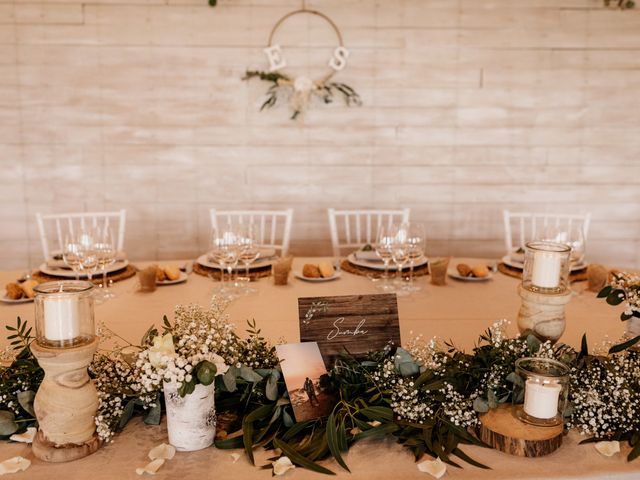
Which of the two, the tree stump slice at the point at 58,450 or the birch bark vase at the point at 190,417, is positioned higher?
the birch bark vase at the point at 190,417

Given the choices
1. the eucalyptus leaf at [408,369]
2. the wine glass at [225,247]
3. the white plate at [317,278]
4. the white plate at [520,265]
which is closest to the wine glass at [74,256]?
the wine glass at [225,247]

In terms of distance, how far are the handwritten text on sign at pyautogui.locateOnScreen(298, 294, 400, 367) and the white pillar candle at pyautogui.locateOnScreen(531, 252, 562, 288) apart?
388mm

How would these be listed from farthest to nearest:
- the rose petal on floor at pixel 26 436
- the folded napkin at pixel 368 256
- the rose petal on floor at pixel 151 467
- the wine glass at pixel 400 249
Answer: the folded napkin at pixel 368 256 → the wine glass at pixel 400 249 → the rose petal on floor at pixel 26 436 → the rose petal on floor at pixel 151 467

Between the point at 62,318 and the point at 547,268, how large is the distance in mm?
1119

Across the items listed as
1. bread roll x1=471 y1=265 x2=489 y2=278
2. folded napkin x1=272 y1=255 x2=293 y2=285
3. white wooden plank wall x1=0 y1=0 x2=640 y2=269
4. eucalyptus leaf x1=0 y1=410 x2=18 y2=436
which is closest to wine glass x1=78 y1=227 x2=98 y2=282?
folded napkin x1=272 y1=255 x2=293 y2=285

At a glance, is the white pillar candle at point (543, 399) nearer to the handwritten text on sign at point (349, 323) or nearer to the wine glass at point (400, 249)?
the handwritten text on sign at point (349, 323)

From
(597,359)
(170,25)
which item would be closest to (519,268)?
(597,359)

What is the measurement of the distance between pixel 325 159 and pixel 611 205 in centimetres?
205

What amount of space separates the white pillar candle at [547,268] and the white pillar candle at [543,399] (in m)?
0.36

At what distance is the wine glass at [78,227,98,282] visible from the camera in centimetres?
223

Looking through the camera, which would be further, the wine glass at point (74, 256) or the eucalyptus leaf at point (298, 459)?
the wine glass at point (74, 256)

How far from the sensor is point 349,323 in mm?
1416

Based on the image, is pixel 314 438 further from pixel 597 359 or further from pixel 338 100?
pixel 338 100

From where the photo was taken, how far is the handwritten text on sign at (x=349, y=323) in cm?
139
